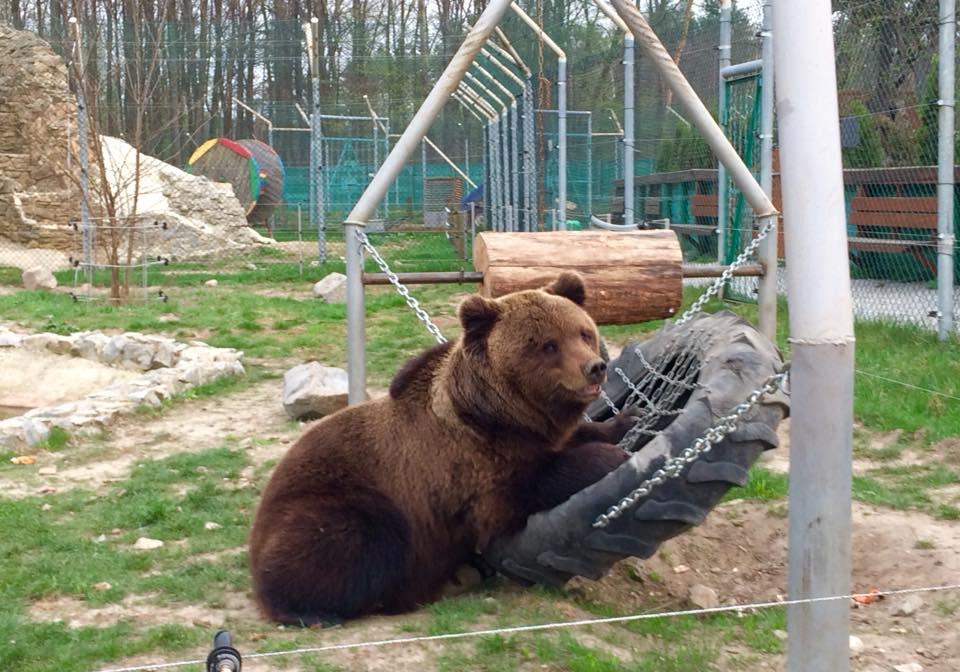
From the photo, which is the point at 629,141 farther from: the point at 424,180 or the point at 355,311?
the point at 424,180

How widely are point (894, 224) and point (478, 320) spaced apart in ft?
24.1

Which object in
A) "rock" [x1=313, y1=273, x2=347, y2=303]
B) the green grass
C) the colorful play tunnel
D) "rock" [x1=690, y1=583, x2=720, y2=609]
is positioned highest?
the colorful play tunnel

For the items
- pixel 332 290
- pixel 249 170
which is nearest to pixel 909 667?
pixel 332 290

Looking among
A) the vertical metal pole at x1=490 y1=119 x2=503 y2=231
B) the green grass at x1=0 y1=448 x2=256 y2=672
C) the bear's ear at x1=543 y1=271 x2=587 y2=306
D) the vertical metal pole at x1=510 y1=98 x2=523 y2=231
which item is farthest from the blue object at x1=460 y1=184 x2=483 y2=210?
the bear's ear at x1=543 y1=271 x2=587 y2=306

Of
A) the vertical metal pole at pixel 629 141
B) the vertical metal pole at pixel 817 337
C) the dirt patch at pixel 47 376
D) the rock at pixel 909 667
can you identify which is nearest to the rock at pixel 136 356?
the dirt patch at pixel 47 376

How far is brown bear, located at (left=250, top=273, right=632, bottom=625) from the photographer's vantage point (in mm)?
4688

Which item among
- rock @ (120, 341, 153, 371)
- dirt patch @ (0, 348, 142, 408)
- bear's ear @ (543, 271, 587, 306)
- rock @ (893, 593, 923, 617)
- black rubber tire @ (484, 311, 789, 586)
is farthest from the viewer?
rock @ (120, 341, 153, 371)

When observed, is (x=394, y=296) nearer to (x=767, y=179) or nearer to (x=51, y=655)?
(x=767, y=179)

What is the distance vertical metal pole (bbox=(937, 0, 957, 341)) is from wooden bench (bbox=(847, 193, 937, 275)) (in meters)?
1.27

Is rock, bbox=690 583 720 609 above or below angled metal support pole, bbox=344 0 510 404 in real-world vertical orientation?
below

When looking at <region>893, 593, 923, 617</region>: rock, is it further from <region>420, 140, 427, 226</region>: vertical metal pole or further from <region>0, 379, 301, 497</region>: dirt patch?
<region>420, 140, 427, 226</region>: vertical metal pole

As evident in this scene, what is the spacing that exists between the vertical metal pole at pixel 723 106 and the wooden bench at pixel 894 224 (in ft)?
4.27

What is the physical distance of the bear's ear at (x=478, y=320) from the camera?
478cm

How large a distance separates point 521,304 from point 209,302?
33.6 feet
